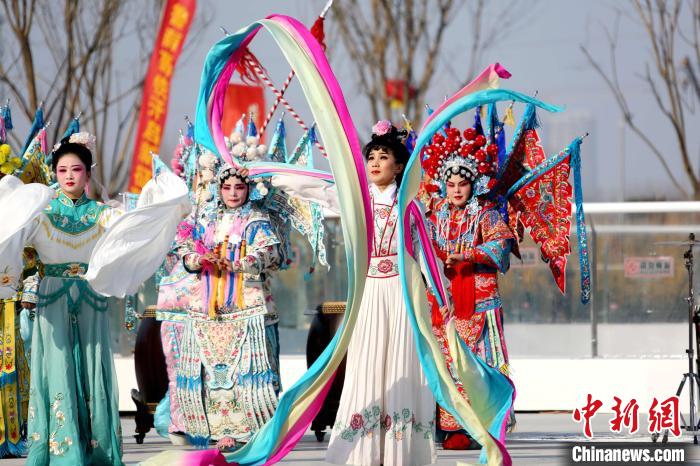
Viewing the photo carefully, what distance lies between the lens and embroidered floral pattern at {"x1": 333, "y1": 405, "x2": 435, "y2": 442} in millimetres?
6602

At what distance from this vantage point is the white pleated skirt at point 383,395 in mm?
6602

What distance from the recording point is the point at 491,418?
6312 millimetres

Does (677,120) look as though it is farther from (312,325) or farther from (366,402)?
(366,402)

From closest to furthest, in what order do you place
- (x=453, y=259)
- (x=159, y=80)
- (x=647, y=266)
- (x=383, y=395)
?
(x=383, y=395) → (x=453, y=259) → (x=647, y=266) → (x=159, y=80)

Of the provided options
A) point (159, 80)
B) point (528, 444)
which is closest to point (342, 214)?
point (528, 444)

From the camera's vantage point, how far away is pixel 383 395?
6664 millimetres

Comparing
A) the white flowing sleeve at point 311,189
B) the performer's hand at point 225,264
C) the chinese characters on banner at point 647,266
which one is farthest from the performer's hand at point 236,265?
the chinese characters on banner at point 647,266

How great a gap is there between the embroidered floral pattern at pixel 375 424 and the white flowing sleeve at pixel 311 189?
3.30ft

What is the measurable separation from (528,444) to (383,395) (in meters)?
1.49

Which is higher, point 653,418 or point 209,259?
point 209,259

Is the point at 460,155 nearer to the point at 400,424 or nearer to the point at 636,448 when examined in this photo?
the point at 400,424

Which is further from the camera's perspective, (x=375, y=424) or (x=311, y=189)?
(x=311, y=189)

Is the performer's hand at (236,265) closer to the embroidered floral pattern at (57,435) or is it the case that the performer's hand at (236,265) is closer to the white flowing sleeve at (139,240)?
the white flowing sleeve at (139,240)

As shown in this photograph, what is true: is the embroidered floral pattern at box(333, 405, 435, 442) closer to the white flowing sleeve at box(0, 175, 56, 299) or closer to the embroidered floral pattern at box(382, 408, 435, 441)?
the embroidered floral pattern at box(382, 408, 435, 441)
